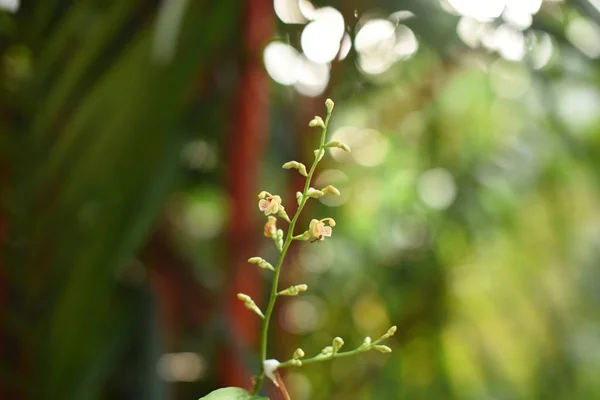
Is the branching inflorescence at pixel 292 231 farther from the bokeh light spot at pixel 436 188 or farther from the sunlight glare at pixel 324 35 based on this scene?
the bokeh light spot at pixel 436 188

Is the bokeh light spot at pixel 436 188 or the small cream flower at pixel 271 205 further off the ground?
the small cream flower at pixel 271 205

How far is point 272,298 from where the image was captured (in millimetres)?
141

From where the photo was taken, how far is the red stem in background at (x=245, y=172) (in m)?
0.46

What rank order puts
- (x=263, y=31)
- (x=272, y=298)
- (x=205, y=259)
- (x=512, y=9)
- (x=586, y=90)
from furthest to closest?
(x=205, y=259), (x=586, y=90), (x=263, y=31), (x=512, y=9), (x=272, y=298)

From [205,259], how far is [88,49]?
16.1 inches

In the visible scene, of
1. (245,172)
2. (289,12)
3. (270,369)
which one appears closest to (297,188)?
(245,172)

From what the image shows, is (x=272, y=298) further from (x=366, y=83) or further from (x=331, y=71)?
(x=366, y=83)

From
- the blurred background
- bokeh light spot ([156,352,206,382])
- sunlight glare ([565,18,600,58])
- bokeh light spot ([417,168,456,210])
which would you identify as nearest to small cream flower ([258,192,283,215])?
the blurred background

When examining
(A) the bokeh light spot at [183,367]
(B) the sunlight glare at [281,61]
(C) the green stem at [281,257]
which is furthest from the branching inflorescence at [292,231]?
A: (A) the bokeh light spot at [183,367]

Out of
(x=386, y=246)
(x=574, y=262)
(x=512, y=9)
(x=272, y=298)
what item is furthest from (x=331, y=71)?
(x=574, y=262)

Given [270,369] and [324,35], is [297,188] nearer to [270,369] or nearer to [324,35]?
[324,35]

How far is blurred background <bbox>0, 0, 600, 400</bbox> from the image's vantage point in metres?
0.41

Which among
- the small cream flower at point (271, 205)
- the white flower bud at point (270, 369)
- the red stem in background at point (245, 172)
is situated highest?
the small cream flower at point (271, 205)

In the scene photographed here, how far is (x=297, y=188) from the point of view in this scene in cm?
52
